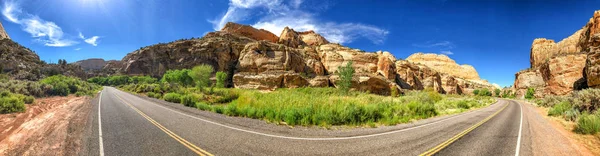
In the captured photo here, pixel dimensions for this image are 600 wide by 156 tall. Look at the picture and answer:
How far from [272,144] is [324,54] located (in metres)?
51.7

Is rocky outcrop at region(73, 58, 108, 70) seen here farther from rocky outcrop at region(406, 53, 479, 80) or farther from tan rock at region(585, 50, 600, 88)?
rocky outcrop at region(406, 53, 479, 80)

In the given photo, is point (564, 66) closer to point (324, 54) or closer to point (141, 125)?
point (324, 54)

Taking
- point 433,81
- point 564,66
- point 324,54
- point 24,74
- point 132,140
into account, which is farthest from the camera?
point 433,81

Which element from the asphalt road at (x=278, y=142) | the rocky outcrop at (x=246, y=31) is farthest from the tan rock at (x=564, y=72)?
the rocky outcrop at (x=246, y=31)

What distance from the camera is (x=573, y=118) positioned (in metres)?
14.1

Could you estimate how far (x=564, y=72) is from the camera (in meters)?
45.5

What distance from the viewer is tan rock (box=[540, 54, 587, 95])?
140 ft

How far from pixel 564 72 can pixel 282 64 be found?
203ft

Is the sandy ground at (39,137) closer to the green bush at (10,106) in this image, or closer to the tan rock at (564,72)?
the green bush at (10,106)

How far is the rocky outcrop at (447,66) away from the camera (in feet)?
440

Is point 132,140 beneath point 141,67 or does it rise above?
beneath

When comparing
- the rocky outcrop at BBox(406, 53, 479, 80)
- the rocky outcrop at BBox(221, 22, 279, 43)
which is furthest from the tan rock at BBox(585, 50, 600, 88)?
the rocky outcrop at BBox(406, 53, 479, 80)

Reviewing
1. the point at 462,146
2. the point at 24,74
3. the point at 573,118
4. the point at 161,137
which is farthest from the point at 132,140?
the point at 24,74

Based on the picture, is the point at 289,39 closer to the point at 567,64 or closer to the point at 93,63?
the point at 567,64
